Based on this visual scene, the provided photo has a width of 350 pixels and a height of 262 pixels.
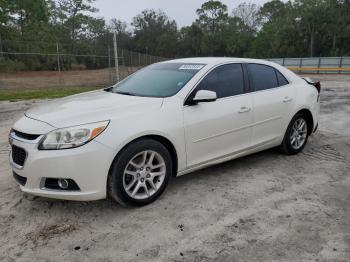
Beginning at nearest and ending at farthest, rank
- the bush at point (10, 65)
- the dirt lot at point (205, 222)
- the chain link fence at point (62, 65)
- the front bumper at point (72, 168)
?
1. the dirt lot at point (205, 222)
2. the front bumper at point (72, 168)
3. the chain link fence at point (62, 65)
4. the bush at point (10, 65)

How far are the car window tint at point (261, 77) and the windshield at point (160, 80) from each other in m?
0.82

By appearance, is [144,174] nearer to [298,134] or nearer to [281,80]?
[281,80]

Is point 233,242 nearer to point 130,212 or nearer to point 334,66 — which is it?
point 130,212

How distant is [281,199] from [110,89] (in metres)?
2.70

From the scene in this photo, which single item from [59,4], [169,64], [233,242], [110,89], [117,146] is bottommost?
[233,242]

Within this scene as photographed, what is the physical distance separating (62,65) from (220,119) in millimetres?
21969

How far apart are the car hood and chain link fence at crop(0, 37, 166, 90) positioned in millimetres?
14223

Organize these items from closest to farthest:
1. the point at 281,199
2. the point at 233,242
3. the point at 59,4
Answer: the point at 233,242
the point at 281,199
the point at 59,4

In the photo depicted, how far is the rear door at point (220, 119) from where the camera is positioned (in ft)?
13.2

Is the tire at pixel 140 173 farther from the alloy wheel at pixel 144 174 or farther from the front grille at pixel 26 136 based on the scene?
the front grille at pixel 26 136

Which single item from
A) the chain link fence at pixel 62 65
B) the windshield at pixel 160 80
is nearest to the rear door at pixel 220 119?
the windshield at pixel 160 80

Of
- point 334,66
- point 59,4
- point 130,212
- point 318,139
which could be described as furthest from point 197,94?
point 59,4

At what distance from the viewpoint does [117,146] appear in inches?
133

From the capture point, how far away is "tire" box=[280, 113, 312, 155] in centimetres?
531
